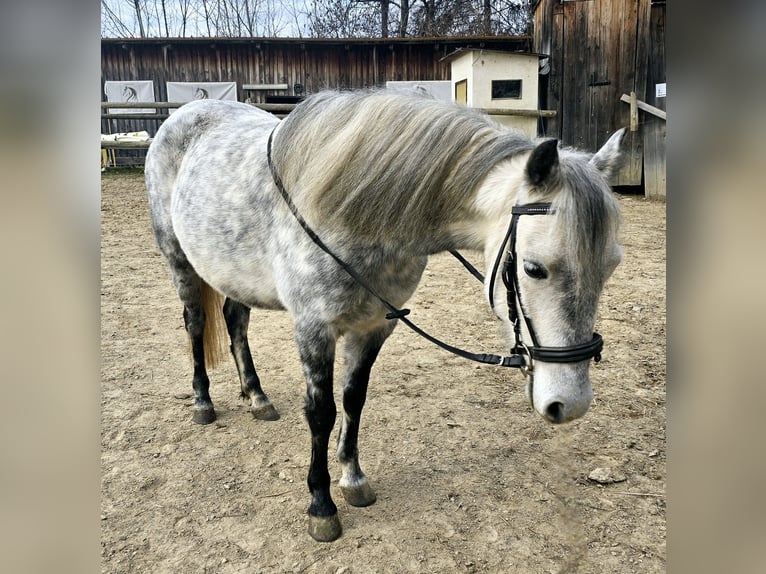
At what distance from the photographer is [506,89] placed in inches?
405

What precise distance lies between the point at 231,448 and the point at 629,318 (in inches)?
138

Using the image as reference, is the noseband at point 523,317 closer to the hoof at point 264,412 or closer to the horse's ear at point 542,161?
the horse's ear at point 542,161

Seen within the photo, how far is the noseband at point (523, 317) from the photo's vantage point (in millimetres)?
1591

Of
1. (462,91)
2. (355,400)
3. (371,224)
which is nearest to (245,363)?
(355,400)

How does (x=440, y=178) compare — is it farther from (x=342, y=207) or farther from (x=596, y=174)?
(x=596, y=174)

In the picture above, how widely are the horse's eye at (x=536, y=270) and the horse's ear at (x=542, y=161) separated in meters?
0.25

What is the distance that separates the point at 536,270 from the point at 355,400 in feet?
4.29

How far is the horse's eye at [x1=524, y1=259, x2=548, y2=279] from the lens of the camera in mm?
1598

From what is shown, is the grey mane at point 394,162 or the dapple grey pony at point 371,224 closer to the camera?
the dapple grey pony at point 371,224

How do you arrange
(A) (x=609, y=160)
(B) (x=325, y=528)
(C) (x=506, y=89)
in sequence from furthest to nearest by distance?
(C) (x=506, y=89), (B) (x=325, y=528), (A) (x=609, y=160)

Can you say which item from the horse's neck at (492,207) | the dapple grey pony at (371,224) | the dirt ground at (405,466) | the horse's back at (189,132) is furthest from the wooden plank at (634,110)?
the horse's neck at (492,207)

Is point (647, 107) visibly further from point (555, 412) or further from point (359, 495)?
point (555, 412)
